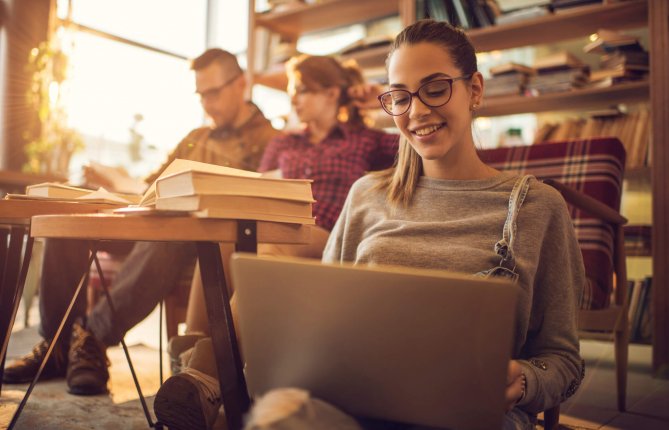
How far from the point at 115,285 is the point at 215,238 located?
1.27 metres

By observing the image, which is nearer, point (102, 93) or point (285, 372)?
point (285, 372)

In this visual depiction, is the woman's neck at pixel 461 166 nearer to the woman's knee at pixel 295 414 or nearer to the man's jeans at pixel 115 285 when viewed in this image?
the woman's knee at pixel 295 414

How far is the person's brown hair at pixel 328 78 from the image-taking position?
221 centimetres

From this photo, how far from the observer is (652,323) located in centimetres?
222

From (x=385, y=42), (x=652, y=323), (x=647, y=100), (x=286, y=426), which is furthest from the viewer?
(x=385, y=42)

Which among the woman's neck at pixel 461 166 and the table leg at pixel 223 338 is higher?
the woman's neck at pixel 461 166

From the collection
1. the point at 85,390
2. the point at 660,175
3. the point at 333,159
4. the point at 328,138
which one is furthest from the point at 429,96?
the point at 660,175

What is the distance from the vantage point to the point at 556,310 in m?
0.95

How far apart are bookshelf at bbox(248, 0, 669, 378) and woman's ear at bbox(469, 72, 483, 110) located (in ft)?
3.27

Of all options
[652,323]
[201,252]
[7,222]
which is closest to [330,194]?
[7,222]

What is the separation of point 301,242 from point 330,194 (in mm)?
1041

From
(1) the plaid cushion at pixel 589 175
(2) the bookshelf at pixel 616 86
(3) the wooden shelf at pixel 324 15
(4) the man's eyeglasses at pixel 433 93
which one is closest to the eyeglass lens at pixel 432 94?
(4) the man's eyeglasses at pixel 433 93

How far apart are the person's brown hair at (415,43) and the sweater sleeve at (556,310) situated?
258 mm

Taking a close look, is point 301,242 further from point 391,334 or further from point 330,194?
point 330,194
